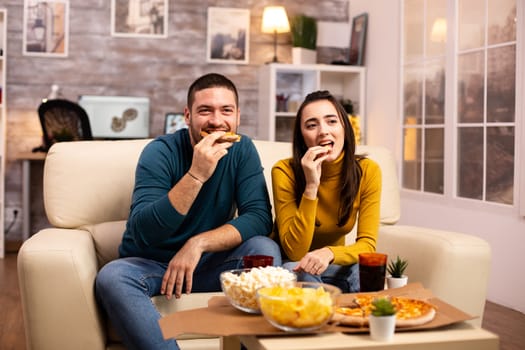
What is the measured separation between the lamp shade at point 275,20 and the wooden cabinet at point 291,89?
34cm

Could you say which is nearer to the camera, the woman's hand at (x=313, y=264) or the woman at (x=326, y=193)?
the woman's hand at (x=313, y=264)

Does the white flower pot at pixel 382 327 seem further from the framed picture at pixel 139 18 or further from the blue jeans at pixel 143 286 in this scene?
the framed picture at pixel 139 18

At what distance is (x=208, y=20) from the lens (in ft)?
21.1

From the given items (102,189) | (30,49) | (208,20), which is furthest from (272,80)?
(102,189)

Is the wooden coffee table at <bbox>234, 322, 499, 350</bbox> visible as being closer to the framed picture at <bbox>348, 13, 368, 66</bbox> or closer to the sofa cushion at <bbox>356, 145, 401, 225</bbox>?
the sofa cushion at <bbox>356, 145, 401, 225</bbox>

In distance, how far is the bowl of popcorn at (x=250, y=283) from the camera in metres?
1.73

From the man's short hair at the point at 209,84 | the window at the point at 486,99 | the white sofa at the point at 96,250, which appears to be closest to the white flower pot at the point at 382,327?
the white sofa at the point at 96,250

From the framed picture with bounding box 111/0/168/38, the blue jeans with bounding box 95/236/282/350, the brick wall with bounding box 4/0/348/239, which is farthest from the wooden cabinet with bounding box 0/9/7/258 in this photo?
the blue jeans with bounding box 95/236/282/350

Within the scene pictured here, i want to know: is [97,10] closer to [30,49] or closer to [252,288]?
[30,49]

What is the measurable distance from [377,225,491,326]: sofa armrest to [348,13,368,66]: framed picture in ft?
12.5

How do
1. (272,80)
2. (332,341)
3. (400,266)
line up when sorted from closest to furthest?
(332,341) < (400,266) < (272,80)

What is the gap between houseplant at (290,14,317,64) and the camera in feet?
20.7

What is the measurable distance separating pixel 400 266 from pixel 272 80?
13.8ft

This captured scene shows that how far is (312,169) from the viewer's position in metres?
2.38
